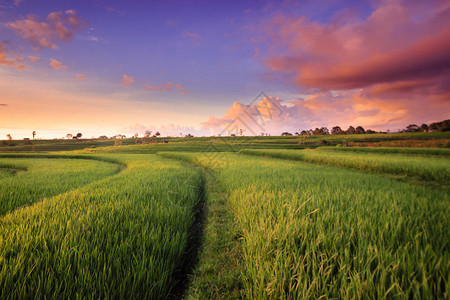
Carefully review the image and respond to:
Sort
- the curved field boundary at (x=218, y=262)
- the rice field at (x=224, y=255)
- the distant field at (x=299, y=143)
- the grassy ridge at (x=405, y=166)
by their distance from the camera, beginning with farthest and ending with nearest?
the distant field at (x=299, y=143)
the grassy ridge at (x=405, y=166)
the curved field boundary at (x=218, y=262)
the rice field at (x=224, y=255)

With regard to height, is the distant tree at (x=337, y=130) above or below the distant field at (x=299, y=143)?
above

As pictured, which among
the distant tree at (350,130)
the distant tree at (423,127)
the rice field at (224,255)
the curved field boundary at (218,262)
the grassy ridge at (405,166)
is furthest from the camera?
the distant tree at (350,130)

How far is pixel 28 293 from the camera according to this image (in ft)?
4.83

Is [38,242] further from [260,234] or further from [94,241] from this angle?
[260,234]

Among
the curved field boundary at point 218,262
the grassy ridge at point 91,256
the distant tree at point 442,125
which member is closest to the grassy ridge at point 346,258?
the curved field boundary at point 218,262

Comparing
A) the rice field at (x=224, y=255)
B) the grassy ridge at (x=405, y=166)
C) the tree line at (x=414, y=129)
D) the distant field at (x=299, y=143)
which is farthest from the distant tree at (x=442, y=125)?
the rice field at (x=224, y=255)

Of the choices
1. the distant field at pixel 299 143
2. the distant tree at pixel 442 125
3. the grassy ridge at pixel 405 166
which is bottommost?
the grassy ridge at pixel 405 166

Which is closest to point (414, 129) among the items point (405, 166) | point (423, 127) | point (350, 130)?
point (423, 127)

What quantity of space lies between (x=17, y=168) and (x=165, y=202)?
2018 cm

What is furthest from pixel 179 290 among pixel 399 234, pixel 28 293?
pixel 399 234

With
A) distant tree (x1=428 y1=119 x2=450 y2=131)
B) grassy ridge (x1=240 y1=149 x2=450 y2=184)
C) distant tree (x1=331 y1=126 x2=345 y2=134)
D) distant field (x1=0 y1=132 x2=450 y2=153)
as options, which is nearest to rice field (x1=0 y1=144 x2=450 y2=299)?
grassy ridge (x1=240 y1=149 x2=450 y2=184)

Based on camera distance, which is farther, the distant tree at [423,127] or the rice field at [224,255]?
the distant tree at [423,127]

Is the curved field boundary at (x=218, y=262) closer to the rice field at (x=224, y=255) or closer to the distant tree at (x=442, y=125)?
the rice field at (x=224, y=255)

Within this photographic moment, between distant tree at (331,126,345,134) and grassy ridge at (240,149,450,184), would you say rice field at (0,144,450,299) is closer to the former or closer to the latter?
grassy ridge at (240,149,450,184)
